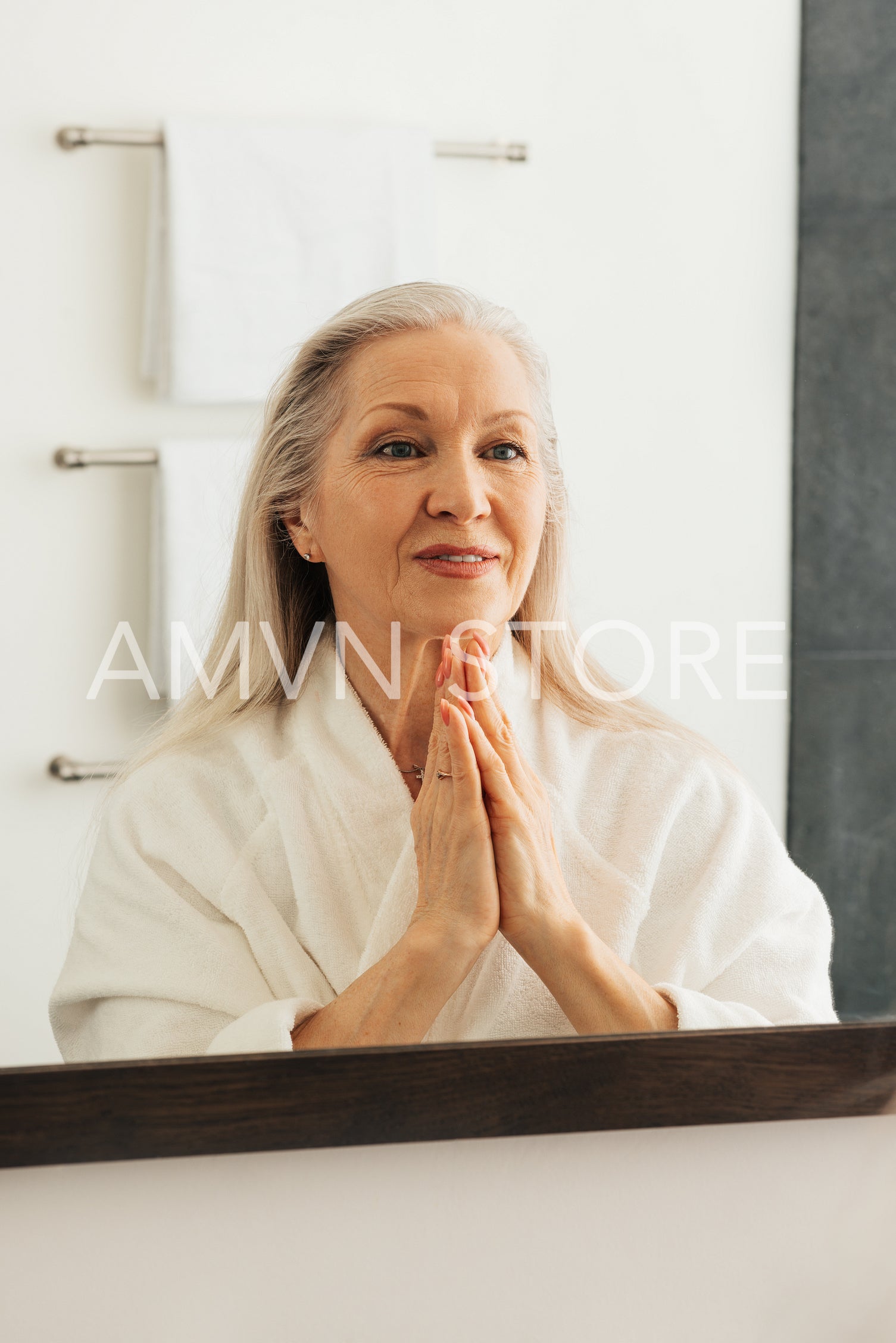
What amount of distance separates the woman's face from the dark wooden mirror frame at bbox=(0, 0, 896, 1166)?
0.22 metres

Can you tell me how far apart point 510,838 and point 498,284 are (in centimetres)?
40

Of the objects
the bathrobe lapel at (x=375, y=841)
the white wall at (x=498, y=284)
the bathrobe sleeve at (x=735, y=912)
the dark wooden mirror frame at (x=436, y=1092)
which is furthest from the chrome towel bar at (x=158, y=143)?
the dark wooden mirror frame at (x=436, y=1092)

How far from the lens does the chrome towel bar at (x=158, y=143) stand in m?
0.76

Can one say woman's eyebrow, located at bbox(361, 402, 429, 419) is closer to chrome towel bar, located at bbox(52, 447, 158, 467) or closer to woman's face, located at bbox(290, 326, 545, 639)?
→ woman's face, located at bbox(290, 326, 545, 639)

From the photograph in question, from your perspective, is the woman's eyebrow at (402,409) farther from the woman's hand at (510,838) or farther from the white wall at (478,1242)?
the white wall at (478,1242)

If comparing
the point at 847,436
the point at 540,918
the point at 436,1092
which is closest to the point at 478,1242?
the point at 436,1092

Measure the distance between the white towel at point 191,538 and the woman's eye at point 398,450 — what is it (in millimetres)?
93

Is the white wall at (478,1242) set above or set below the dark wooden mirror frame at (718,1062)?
below

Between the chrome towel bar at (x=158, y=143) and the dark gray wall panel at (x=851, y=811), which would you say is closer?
the chrome towel bar at (x=158, y=143)

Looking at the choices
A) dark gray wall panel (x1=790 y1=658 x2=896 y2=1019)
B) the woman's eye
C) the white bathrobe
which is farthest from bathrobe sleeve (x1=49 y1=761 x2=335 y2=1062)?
→ dark gray wall panel (x1=790 y1=658 x2=896 y2=1019)

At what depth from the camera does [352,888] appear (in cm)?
83

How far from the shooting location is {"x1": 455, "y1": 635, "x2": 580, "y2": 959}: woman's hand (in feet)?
2.73

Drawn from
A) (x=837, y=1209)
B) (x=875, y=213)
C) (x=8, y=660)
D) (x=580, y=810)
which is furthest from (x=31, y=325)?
(x=837, y=1209)

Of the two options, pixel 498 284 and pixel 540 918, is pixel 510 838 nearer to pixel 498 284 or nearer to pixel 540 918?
pixel 540 918
